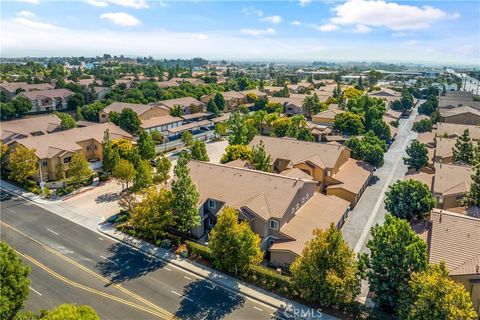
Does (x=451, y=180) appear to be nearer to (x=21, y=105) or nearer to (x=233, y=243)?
(x=233, y=243)

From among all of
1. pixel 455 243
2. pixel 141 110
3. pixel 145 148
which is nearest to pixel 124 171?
pixel 145 148

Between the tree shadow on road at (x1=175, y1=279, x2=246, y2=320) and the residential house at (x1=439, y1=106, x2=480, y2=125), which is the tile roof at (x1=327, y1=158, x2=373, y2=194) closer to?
the tree shadow on road at (x1=175, y1=279, x2=246, y2=320)

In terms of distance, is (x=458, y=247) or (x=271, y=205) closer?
(x=458, y=247)

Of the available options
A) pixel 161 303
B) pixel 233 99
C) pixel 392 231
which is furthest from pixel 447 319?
pixel 233 99

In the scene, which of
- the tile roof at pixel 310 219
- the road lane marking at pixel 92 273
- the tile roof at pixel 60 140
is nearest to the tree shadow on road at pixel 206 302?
the road lane marking at pixel 92 273

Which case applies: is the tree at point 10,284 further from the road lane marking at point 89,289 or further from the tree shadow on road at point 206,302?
the tree shadow on road at point 206,302

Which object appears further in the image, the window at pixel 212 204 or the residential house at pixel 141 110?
the residential house at pixel 141 110
